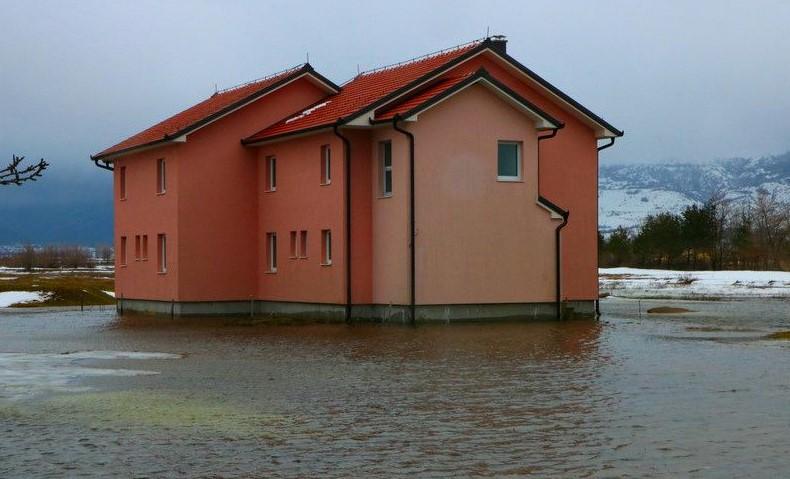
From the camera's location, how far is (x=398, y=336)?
2609 cm

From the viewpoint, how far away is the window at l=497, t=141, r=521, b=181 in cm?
3127

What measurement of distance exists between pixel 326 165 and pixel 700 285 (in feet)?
96.0

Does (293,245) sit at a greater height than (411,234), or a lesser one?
lesser

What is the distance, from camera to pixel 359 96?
33906 mm

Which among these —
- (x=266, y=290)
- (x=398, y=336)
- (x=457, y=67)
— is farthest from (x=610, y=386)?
(x=266, y=290)

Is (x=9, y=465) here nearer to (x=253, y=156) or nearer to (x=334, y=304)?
(x=334, y=304)

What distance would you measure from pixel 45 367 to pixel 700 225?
6724cm

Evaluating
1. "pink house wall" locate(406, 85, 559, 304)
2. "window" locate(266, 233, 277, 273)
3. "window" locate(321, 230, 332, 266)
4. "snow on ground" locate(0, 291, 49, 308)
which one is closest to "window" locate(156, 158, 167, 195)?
Answer: "window" locate(266, 233, 277, 273)

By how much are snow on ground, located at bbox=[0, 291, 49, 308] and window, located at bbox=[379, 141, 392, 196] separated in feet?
68.7

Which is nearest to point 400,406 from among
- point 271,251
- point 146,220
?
point 271,251

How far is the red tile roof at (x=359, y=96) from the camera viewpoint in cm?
3225

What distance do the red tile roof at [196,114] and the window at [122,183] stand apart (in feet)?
2.49

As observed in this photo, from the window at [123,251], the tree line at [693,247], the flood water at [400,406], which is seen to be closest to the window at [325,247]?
the flood water at [400,406]

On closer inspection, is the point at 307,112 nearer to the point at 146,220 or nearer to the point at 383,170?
the point at 383,170
